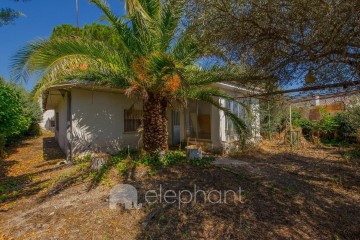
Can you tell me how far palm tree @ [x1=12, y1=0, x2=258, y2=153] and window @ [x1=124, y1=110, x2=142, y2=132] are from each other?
2841 millimetres

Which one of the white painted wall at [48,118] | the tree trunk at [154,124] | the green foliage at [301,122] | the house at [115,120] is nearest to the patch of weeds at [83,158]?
the house at [115,120]

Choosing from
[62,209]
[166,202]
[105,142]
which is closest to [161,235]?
[166,202]

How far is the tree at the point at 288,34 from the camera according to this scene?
299cm

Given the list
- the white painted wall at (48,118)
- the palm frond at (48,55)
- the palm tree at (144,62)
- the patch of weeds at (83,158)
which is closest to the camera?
the palm frond at (48,55)

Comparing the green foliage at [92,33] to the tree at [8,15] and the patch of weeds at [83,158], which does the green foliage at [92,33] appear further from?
the patch of weeds at [83,158]

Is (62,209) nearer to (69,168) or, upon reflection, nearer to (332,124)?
(69,168)

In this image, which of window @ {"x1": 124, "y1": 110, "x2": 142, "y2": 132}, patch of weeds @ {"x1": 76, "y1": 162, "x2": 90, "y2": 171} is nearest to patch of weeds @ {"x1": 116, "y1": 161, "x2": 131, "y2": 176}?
patch of weeds @ {"x1": 76, "y1": 162, "x2": 90, "y2": 171}

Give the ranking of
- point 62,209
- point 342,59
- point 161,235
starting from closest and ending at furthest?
point 342,59 < point 161,235 < point 62,209

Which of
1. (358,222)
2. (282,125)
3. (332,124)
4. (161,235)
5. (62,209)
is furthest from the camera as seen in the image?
(282,125)

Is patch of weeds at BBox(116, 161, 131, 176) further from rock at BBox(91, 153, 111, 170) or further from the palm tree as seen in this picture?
the palm tree

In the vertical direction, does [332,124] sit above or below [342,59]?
below

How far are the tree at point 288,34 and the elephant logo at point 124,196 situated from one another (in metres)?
3.84

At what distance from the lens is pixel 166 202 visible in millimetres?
4859

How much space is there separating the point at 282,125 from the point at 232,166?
9.42m
